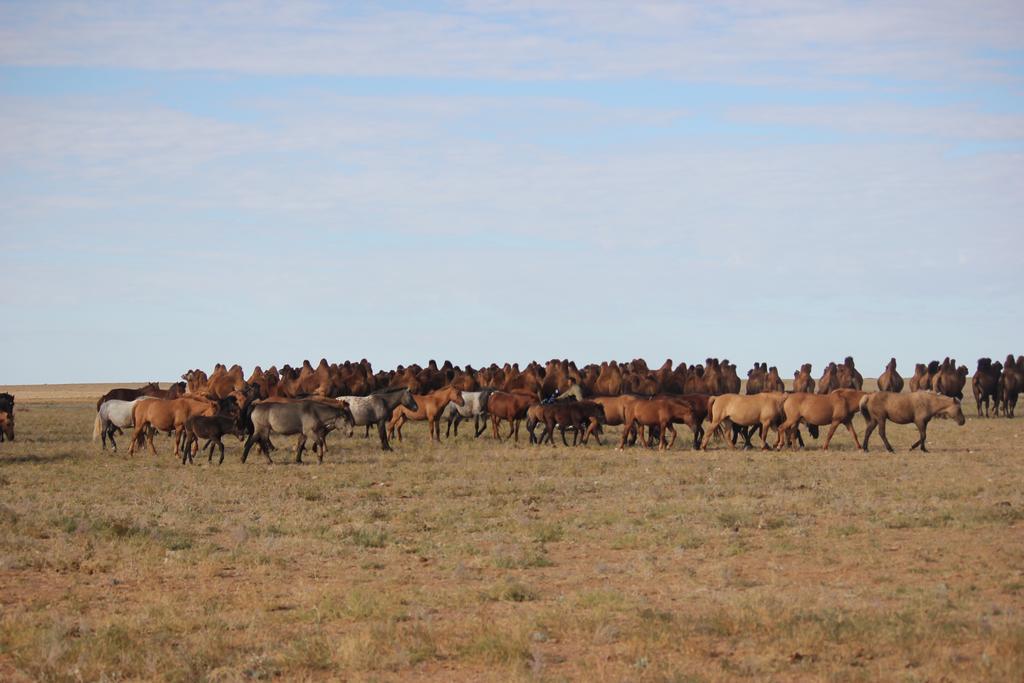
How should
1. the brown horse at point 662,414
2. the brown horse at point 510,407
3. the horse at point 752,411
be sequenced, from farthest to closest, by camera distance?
the brown horse at point 510,407 → the brown horse at point 662,414 → the horse at point 752,411

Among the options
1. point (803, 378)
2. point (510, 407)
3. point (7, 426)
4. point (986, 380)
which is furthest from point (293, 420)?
point (986, 380)

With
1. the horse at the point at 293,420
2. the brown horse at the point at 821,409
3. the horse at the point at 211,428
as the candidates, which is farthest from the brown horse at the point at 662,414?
the horse at the point at 211,428

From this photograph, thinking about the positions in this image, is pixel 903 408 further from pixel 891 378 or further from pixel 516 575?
pixel 891 378

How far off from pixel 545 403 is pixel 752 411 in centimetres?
622

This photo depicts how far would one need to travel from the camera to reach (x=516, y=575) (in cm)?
1273

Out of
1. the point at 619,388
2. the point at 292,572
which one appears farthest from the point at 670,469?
the point at 619,388

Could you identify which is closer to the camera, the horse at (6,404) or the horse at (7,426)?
the horse at (7,426)

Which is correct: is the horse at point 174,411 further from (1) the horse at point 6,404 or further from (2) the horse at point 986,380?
(2) the horse at point 986,380

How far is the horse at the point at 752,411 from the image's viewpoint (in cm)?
2867

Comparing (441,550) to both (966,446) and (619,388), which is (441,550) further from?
(619,388)

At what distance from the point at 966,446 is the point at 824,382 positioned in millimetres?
14398

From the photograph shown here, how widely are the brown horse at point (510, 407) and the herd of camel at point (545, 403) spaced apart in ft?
0.12

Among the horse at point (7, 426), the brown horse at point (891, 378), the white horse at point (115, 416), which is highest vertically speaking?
the brown horse at point (891, 378)

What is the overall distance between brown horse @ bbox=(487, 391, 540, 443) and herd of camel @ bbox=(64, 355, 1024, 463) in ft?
0.12
